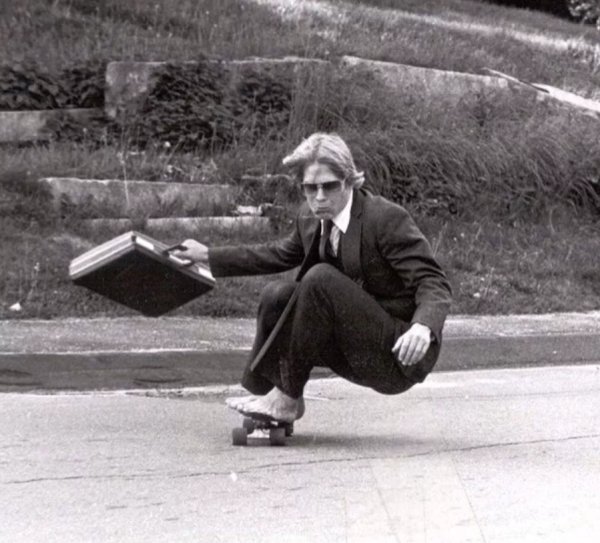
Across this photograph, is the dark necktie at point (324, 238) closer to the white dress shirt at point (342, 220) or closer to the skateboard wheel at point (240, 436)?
the white dress shirt at point (342, 220)

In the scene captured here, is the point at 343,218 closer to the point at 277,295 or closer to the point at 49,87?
the point at 277,295

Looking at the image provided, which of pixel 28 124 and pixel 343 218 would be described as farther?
pixel 28 124

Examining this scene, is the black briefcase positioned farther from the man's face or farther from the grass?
the grass

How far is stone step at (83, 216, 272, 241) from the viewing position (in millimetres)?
12039

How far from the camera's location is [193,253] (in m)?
6.78

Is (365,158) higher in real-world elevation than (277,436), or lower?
lower

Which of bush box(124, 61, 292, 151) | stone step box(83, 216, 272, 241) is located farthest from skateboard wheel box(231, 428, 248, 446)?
bush box(124, 61, 292, 151)

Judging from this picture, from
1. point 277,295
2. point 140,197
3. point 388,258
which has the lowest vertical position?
point 140,197

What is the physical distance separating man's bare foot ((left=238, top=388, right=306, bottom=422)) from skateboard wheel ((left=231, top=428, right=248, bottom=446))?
0.11 metres

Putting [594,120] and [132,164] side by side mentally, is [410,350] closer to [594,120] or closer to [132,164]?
[132,164]

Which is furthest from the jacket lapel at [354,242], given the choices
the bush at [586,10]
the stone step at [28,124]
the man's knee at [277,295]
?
the bush at [586,10]

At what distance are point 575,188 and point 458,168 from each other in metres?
1.38

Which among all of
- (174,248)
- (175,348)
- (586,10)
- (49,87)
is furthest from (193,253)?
(586,10)

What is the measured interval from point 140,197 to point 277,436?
5907 mm
